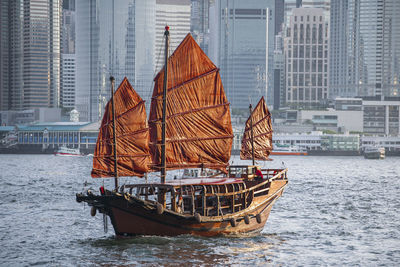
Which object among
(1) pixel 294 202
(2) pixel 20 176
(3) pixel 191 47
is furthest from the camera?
(2) pixel 20 176

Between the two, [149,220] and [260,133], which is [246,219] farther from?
[260,133]

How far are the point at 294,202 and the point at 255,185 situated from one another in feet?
67.8

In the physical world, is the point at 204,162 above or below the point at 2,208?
above

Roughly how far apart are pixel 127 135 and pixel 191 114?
5595 millimetres

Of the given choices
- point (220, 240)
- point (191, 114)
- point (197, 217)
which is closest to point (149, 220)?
point (197, 217)

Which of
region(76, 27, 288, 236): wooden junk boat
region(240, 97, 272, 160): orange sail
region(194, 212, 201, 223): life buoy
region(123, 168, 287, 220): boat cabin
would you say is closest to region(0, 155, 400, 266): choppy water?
region(76, 27, 288, 236): wooden junk boat

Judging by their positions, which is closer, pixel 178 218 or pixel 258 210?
pixel 178 218

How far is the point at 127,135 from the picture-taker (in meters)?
44.9

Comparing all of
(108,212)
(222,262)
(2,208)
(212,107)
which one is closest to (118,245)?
(108,212)

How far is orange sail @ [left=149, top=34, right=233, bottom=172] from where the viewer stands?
1874 inches

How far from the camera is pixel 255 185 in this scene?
1869 inches

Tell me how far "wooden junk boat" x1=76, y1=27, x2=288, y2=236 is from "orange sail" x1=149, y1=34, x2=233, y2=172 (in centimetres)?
6

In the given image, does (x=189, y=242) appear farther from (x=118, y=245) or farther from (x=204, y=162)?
(x=204, y=162)

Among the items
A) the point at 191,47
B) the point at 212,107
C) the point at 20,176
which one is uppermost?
the point at 191,47
